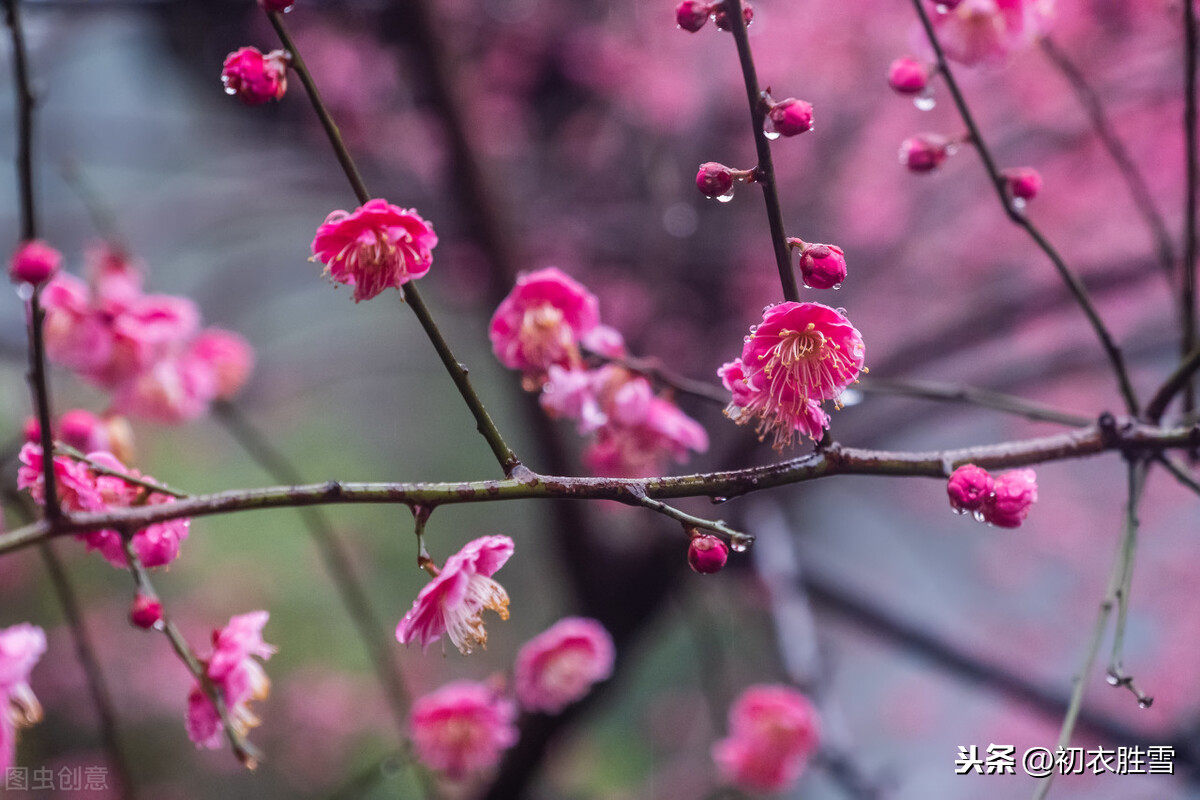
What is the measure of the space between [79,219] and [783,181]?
252cm

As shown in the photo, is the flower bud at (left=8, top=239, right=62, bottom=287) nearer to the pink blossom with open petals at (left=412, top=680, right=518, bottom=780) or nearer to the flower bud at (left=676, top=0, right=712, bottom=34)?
the flower bud at (left=676, top=0, right=712, bottom=34)

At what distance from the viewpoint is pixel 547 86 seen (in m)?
2.95

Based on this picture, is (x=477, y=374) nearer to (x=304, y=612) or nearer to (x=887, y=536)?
(x=304, y=612)

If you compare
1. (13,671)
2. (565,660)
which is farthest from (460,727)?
(13,671)

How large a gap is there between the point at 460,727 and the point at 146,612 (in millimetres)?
512

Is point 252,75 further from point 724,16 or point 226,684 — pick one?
point 226,684

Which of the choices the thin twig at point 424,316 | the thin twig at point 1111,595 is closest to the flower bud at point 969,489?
the thin twig at point 1111,595

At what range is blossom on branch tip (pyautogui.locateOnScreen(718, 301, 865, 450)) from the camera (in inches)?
19.6

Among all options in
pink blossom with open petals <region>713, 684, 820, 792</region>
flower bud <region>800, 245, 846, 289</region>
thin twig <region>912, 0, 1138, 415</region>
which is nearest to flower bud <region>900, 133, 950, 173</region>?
thin twig <region>912, 0, 1138, 415</region>

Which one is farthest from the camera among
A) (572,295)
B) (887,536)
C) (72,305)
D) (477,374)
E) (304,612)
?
(477,374)

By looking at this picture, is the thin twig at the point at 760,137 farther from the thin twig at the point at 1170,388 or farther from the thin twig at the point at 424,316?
the thin twig at the point at 1170,388

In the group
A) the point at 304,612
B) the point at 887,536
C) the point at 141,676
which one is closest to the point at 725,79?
the point at 887,536

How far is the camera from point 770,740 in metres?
1.22

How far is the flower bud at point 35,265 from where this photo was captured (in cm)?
46
